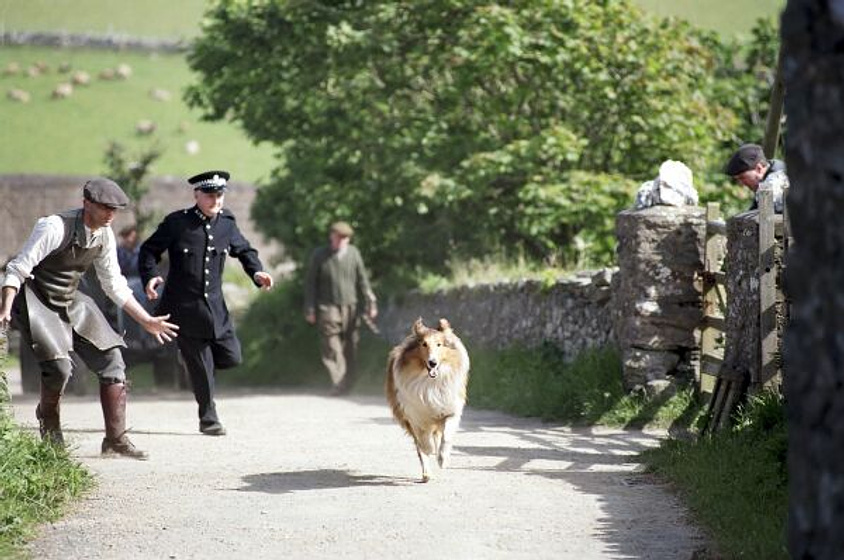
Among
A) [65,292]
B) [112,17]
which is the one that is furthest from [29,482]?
[112,17]

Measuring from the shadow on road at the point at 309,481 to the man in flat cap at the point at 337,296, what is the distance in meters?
10.9

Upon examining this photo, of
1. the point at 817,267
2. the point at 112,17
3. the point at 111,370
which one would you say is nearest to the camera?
the point at 817,267

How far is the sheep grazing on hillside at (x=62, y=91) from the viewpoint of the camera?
6309 centimetres

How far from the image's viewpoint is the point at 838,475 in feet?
Result: 16.6

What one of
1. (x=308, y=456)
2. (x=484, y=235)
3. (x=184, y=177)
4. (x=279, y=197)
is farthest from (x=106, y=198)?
(x=184, y=177)

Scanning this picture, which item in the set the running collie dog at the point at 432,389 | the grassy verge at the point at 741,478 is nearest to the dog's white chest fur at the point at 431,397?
the running collie dog at the point at 432,389

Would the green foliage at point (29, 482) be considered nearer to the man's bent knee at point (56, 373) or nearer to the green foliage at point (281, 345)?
the man's bent knee at point (56, 373)

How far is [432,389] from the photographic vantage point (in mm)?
10344

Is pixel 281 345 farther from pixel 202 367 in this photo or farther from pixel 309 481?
pixel 309 481

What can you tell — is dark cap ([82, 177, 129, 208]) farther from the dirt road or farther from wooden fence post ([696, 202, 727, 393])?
wooden fence post ([696, 202, 727, 393])

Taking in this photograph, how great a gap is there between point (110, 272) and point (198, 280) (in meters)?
2.18

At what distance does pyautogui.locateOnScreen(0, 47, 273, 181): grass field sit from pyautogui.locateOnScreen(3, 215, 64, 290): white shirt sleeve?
42.4m

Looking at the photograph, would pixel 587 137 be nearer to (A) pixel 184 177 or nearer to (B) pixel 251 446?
(B) pixel 251 446

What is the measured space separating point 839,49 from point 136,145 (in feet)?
180
